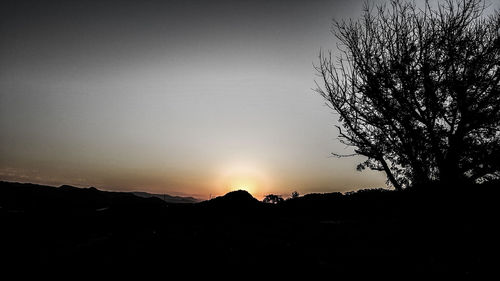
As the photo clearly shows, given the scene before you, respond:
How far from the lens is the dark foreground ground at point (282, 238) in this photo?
4922 millimetres

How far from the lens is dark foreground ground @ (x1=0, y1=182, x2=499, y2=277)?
4922 mm

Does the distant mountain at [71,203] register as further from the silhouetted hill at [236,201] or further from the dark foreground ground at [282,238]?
the silhouetted hill at [236,201]

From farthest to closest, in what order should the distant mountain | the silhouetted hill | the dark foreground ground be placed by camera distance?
the silhouetted hill
the distant mountain
the dark foreground ground

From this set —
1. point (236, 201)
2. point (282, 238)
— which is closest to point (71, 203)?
point (236, 201)

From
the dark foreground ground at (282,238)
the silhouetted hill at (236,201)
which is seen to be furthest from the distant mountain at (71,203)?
the silhouetted hill at (236,201)

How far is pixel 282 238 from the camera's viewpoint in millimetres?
6992

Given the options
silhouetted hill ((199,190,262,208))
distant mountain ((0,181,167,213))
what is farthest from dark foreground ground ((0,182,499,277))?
silhouetted hill ((199,190,262,208))

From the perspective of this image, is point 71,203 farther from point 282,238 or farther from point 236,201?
point 282,238

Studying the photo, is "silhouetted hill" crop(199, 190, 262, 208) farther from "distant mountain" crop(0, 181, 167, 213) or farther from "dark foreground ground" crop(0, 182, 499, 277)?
"distant mountain" crop(0, 181, 167, 213)

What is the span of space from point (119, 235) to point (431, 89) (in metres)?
12.3

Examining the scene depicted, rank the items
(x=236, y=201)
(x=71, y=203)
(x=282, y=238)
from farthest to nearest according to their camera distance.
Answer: (x=71, y=203) → (x=236, y=201) → (x=282, y=238)

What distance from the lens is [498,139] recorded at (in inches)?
456

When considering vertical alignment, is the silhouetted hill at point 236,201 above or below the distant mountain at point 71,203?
above

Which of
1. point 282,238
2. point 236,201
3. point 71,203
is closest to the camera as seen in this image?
point 282,238
